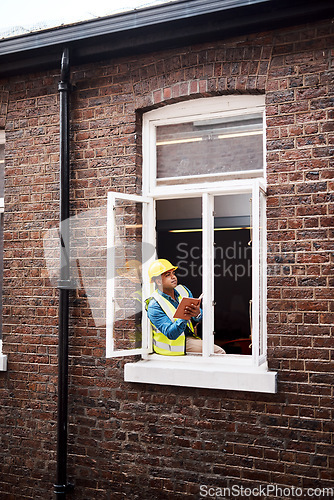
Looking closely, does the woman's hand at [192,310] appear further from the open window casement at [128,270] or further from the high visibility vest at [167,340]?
the open window casement at [128,270]

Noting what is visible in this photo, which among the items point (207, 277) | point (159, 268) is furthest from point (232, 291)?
point (207, 277)

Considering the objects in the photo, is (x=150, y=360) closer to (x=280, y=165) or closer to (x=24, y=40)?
(x=280, y=165)

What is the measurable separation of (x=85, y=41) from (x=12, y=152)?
4.93 feet

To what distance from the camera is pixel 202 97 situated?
568 cm

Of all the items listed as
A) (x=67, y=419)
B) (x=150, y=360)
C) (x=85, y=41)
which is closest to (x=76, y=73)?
(x=85, y=41)

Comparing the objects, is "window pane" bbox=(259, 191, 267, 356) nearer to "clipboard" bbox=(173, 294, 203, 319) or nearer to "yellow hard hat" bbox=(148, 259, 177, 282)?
"clipboard" bbox=(173, 294, 203, 319)

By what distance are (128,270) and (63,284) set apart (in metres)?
0.69

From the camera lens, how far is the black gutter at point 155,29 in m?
5.06

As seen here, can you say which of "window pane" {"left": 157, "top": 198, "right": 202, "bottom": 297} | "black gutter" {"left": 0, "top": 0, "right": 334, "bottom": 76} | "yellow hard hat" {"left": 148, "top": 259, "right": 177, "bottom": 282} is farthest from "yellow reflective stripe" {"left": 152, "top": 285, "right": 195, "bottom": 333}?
"black gutter" {"left": 0, "top": 0, "right": 334, "bottom": 76}

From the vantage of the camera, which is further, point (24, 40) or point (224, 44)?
point (24, 40)

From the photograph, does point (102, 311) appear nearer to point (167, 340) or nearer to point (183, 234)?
point (167, 340)

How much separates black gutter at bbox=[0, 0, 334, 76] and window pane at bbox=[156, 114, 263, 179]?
0.80m

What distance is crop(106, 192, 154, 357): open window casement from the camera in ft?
18.7

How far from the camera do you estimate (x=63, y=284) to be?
600 centimetres
